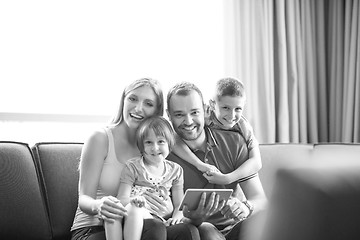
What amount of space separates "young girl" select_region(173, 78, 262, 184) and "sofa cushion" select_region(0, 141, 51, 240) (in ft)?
2.09

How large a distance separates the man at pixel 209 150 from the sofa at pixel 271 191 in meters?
0.12

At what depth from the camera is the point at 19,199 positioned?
6.86 feet

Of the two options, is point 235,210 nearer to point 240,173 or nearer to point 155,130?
point 240,173

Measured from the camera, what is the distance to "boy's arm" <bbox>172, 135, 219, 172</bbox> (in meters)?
2.01

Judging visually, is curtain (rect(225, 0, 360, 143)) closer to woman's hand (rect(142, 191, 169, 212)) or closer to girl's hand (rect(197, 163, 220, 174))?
girl's hand (rect(197, 163, 220, 174))

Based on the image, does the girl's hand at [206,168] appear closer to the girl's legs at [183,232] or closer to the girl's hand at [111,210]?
the girl's legs at [183,232]

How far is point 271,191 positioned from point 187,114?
52.9 inches

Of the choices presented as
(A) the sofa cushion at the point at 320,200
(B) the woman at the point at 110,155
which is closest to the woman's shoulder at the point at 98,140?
(B) the woman at the point at 110,155

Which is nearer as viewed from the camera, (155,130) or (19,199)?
(155,130)

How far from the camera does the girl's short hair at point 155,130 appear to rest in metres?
1.93

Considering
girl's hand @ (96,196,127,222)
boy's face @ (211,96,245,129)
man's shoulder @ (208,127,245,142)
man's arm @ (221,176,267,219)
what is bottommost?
man's arm @ (221,176,267,219)

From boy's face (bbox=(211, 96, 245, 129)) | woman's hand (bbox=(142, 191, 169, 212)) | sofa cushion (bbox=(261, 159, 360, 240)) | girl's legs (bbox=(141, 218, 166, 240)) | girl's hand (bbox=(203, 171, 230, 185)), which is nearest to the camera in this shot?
sofa cushion (bbox=(261, 159, 360, 240))

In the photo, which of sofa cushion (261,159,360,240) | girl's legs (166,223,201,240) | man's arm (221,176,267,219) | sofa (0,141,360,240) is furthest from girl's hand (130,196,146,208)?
sofa cushion (261,159,360,240)

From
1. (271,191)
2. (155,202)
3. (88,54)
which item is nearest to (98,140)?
(155,202)
